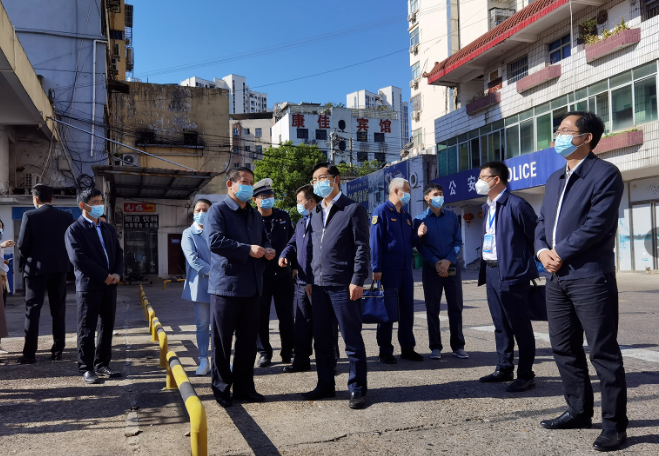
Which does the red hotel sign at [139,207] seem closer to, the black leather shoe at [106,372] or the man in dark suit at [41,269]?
the man in dark suit at [41,269]

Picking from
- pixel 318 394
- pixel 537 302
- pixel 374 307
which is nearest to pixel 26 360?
pixel 318 394

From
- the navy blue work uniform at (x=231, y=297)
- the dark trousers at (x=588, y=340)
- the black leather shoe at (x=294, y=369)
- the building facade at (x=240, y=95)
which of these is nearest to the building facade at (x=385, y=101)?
the building facade at (x=240, y=95)

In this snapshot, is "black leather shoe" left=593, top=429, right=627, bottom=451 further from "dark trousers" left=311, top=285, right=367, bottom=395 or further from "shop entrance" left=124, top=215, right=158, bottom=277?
"shop entrance" left=124, top=215, right=158, bottom=277

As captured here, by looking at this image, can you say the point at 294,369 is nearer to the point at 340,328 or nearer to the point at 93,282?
the point at 340,328

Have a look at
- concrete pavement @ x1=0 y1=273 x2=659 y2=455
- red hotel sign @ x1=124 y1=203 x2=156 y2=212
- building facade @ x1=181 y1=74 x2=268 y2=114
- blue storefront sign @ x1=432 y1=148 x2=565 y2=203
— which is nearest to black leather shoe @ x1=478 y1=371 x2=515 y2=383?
concrete pavement @ x1=0 y1=273 x2=659 y2=455

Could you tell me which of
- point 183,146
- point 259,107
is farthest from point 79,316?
point 259,107

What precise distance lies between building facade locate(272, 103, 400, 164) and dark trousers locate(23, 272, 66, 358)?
219 ft

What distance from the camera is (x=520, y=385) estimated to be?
476 centimetres

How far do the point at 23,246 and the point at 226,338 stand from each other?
3.63 metres

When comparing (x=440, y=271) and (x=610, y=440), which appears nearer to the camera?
(x=610, y=440)

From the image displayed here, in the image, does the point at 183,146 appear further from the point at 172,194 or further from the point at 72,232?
the point at 72,232

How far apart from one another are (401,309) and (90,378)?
3.30 meters

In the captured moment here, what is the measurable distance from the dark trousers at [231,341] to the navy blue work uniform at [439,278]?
7.74 ft

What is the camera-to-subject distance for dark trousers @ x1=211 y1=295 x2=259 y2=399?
4.66m
